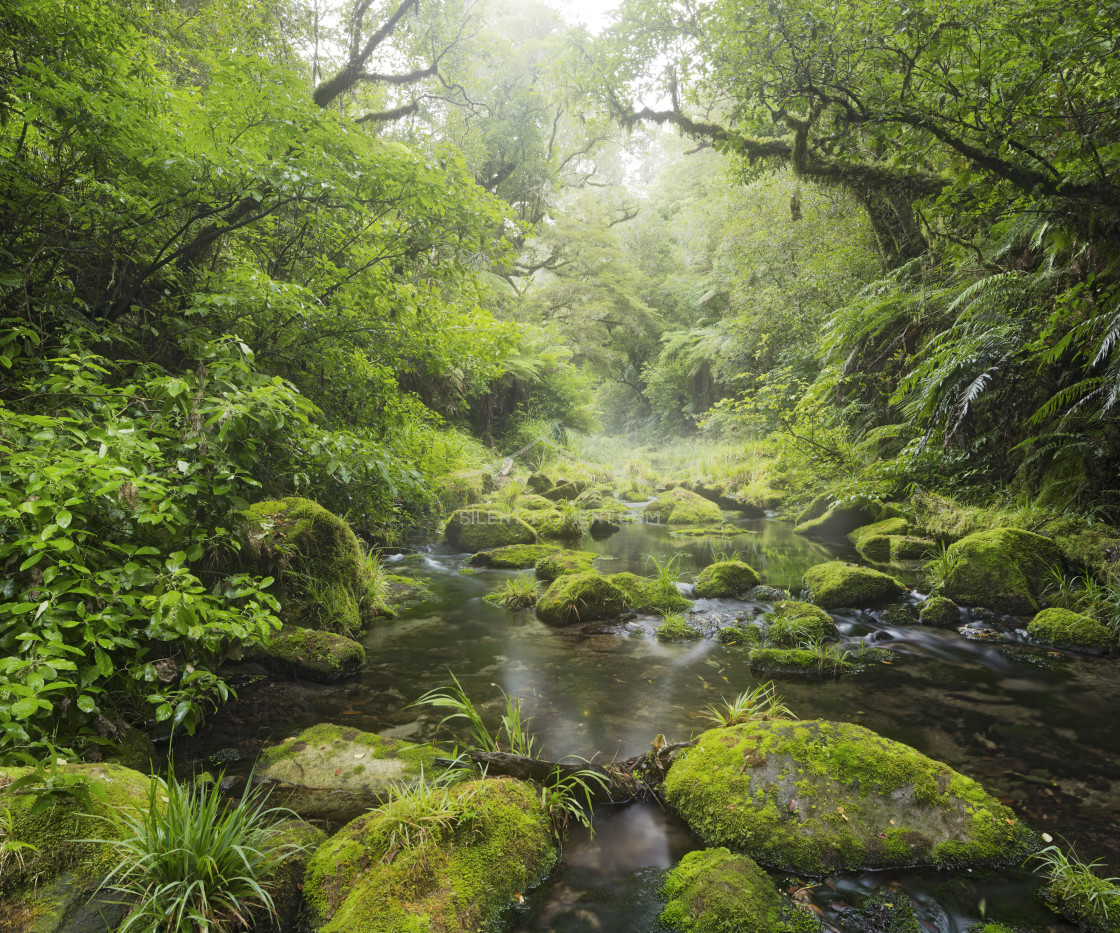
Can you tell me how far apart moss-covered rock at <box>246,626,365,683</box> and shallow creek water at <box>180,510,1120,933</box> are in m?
0.21

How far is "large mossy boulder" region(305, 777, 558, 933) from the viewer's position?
2.03m

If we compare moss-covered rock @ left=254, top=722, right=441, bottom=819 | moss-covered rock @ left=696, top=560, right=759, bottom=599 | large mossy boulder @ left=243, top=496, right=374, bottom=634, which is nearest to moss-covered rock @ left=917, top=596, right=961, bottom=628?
moss-covered rock @ left=696, top=560, right=759, bottom=599

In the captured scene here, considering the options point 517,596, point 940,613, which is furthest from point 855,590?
point 517,596

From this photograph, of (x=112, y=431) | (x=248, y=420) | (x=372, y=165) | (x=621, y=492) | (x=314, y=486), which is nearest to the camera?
(x=112, y=431)

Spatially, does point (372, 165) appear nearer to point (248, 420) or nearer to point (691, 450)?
point (248, 420)

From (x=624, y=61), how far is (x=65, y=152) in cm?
1074

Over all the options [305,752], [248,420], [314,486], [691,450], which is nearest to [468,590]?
[314,486]

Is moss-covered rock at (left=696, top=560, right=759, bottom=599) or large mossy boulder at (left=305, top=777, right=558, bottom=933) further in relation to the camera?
moss-covered rock at (left=696, top=560, right=759, bottom=599)

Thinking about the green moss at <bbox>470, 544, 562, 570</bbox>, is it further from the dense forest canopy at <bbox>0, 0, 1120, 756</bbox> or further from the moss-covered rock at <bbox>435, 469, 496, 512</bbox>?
the moss-covered rock at <bbox>435, 469, 496, 512</bbox>

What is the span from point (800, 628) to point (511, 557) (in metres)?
4.60

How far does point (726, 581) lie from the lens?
704 cm

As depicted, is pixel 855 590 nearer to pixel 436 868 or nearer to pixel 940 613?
pixel 940 613

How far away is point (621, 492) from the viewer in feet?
56.1

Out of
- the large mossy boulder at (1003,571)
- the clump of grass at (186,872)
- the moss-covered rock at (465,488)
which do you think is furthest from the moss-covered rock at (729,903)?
the moss-covered rock at (465,488)
